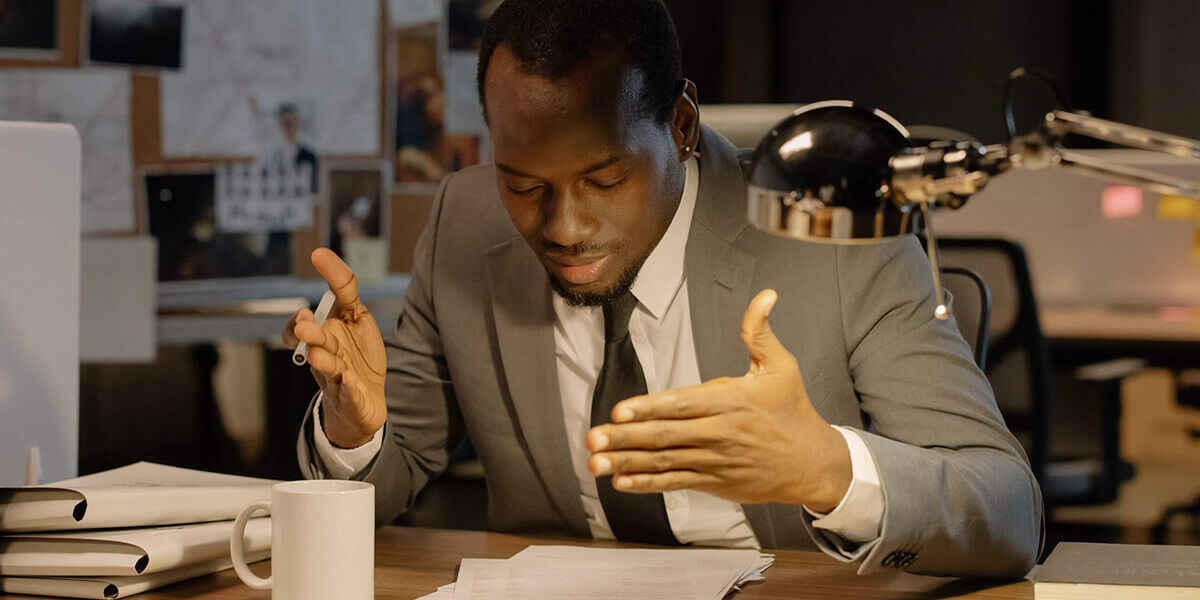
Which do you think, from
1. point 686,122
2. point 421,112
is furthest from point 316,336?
point 421,112

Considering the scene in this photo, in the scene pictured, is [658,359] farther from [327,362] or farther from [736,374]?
[327,362]

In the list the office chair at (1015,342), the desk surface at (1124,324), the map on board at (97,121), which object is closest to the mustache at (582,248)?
the office chair at (1015,342)

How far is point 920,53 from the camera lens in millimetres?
4594

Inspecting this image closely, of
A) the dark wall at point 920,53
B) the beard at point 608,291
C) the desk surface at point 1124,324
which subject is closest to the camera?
the beard at point 608,291

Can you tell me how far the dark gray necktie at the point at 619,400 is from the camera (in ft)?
4.54

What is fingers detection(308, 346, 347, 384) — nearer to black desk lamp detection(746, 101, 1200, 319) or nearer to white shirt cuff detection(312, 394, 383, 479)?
white shirt cuff detection(312, 394, 383, 479)

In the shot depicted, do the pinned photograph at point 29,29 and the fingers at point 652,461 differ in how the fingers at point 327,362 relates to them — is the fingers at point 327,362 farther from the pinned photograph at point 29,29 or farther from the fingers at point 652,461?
the pinned photograph at point 29,29

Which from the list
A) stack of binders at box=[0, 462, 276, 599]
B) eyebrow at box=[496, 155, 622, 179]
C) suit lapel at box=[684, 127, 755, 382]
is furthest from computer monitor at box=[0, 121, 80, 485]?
suit lapel at box=[684, 127, 755, 382]

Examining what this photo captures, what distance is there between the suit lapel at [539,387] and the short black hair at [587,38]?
9.9 inches

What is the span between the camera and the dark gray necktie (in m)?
1.38

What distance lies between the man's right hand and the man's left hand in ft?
1.27

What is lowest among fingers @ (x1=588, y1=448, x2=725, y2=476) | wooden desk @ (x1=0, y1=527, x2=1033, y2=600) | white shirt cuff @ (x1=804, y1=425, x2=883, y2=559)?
wooden desk @ (x1=0, y1=527, x2=1033, y2=600)

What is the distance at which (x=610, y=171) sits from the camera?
1.30 meters

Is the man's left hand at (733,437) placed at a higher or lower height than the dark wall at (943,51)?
lower
